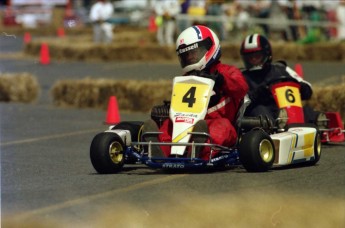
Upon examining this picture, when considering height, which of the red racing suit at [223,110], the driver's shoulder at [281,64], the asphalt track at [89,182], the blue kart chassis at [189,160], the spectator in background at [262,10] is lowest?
the asphalt track at [89,182]

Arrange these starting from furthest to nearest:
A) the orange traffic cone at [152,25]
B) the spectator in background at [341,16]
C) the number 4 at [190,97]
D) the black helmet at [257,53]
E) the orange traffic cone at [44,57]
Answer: the orange traffic cone at [152,25]
the orange traffic cone at [44,57]
the spectator in background at [341,16]
the black helmet at [257,53]
the number 4 at [190,97]

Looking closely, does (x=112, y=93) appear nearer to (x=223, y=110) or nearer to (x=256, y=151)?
(x=223, y=110)

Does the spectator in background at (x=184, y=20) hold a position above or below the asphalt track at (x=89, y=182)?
above

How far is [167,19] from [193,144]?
66.7 ft

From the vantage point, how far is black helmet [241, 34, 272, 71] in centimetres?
1189

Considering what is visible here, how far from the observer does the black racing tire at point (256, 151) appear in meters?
9.06

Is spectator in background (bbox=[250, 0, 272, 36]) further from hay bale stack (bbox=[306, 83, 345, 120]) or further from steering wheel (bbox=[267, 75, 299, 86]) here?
steering wheel (bbox=[267, 75, 299, 86])

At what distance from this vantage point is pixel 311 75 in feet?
72.7

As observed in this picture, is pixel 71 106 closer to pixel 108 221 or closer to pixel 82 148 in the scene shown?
pixel 82 148

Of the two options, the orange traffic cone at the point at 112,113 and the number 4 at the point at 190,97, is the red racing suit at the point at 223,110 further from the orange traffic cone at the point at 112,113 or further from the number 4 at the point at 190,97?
the orange traffic cone at the point at 112,113

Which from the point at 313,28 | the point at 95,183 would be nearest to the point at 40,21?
the point at 313,28

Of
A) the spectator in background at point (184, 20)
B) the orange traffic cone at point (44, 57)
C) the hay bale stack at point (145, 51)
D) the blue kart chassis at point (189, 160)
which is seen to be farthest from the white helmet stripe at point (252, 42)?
the orange traffic cone at point (44, 57)

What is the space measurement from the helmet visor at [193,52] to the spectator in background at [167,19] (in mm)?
19018

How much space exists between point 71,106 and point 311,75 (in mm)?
6433
